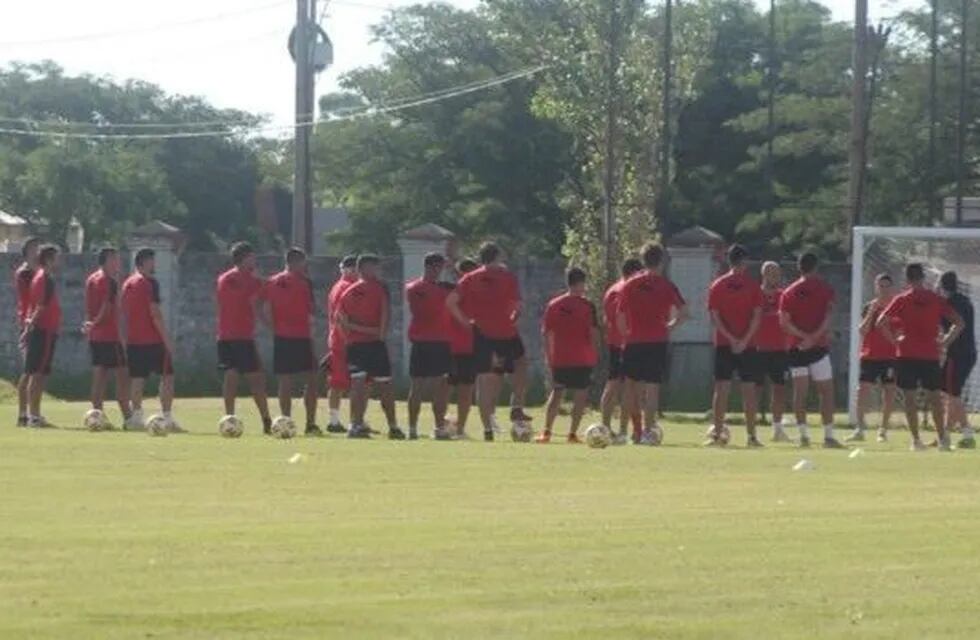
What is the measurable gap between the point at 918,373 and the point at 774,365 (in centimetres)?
196

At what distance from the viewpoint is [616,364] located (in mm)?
27812

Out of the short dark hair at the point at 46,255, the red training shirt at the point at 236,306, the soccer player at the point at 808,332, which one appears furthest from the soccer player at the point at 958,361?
the short dark hair at the point at 46,255

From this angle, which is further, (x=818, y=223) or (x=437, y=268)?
(x=818, y=223)

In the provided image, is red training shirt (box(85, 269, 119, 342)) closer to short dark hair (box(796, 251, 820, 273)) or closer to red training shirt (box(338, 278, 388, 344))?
red training shirt (box(338, 278, 388, 344))

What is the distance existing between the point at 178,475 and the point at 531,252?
5128 cm

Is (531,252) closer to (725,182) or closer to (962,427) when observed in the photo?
(725,182)

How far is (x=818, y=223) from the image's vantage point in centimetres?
6128

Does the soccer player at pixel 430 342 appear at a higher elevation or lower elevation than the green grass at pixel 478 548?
higher

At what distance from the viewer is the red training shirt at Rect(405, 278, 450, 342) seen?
28438 millimetres

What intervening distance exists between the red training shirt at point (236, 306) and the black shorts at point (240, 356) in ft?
0.22

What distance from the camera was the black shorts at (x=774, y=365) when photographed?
93.3 ft

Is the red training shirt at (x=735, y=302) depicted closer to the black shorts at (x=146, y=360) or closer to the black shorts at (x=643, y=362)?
the black shorts at (x=643, y=362)

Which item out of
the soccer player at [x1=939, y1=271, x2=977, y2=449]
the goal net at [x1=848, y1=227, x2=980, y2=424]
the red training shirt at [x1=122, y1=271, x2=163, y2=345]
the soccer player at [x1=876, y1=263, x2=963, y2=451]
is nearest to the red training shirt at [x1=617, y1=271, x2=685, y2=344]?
the soccer player at [x1=876, y1=263, x2=963, y2=451]

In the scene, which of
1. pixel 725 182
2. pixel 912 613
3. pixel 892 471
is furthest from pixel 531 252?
pixel 912 613
